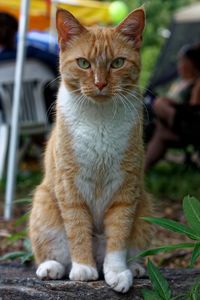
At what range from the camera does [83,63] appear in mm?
3271

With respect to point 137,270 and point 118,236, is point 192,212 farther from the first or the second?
point 137,270

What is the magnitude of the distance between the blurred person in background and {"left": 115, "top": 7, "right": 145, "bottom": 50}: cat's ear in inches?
153

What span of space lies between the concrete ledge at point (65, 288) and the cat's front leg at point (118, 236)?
0.06m

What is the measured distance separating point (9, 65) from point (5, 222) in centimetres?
195

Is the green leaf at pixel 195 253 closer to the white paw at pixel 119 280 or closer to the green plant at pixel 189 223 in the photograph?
the green plant at pixel 189 223

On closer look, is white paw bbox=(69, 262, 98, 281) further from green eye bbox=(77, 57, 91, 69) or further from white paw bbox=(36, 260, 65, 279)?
green eye bbox=(77, 57, 91, 69)

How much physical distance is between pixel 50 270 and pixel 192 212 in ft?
2.82

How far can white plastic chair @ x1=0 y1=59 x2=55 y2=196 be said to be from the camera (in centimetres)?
701

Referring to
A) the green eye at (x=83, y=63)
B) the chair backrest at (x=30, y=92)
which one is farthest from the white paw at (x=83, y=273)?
the chair backrest at (x=30, y=92)

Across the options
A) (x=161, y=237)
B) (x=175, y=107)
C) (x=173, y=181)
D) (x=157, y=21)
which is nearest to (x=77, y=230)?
(x=161, y=237)

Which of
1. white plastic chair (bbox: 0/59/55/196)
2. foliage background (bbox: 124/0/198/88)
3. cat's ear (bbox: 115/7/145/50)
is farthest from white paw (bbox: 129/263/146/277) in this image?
foliage background (bbox: 124/0/198/88)

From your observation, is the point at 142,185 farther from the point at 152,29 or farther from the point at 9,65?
the point at 152,29

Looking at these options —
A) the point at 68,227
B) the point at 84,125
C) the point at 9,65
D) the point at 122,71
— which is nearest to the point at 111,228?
the point at 68,227

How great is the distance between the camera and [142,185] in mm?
3516
